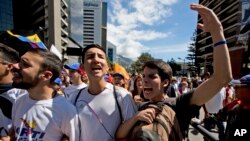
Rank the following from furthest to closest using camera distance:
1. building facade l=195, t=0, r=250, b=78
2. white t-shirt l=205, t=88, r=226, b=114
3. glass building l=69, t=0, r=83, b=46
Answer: glass building l=69, t=0, r=83, b=46, building facade l=195, t=0, r=250, b=78, white t-shirt l=205, t=88, r=226, b=114

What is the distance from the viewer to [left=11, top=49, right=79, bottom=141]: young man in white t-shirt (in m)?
2.43

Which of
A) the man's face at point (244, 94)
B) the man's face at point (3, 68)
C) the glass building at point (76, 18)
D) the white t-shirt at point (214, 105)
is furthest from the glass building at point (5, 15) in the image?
the man's face at point (244, 94)

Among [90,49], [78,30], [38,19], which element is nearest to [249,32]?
[38,19]

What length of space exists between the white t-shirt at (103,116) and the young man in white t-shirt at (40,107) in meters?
0.10

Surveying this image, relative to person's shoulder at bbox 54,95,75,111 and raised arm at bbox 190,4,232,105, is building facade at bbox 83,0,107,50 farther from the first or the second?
raised arm at bbox 190,4,232,105

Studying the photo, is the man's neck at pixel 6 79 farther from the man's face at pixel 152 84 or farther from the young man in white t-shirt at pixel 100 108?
the man's face at pixel 152 84

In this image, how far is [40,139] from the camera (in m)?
2.40

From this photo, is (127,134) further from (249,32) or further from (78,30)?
(78,30)

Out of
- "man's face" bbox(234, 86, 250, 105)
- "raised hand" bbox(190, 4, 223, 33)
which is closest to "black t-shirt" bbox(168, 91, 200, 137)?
"raised hand" bbox(190, 4, 223, 33)

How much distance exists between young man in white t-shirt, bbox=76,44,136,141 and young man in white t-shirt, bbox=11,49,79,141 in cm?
A: 12

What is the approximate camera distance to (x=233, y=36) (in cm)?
7875

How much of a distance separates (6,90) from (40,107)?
660 millimetres

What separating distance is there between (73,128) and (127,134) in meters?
0.45

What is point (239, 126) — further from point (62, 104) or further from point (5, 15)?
point (5, 15)
